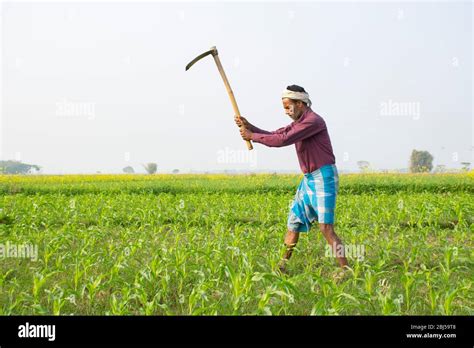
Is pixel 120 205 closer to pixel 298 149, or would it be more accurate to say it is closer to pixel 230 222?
pixel 230 222

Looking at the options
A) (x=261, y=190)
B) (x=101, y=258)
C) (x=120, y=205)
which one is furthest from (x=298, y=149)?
(x=261, y=190)

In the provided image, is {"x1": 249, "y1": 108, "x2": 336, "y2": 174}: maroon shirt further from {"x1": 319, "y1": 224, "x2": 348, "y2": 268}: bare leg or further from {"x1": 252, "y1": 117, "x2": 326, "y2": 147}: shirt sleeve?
{"x1": 319, "y1": 224, "x2": 348, "y2": 268}: bare leg

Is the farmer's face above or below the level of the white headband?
below

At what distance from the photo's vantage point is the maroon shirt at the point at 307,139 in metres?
4.36

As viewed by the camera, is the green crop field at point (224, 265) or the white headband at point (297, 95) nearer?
the green crop field at point (224, 265)

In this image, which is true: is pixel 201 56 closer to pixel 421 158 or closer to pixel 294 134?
pixel 294 134

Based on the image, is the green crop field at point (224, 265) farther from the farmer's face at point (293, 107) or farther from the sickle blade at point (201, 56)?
the sickle blade at point (201, 56)

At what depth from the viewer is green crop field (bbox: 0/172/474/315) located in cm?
347

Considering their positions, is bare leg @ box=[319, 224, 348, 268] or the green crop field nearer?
the green crop field

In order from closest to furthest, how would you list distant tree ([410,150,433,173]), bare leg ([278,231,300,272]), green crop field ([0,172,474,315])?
green crop field ([0,172,474,315]) < bare leg ([278,231,300,272]) < distant tree ([410,150,433,173])

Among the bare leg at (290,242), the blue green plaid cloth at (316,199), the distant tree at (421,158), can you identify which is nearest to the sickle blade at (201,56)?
the blue green plaid cloth at (316,199)

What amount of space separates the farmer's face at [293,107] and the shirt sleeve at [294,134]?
6.4 inches

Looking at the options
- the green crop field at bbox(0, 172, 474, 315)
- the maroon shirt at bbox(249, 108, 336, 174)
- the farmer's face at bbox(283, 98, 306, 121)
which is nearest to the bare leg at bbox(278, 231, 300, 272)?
the green crop field at bbox(0, 172, 474, 315)
